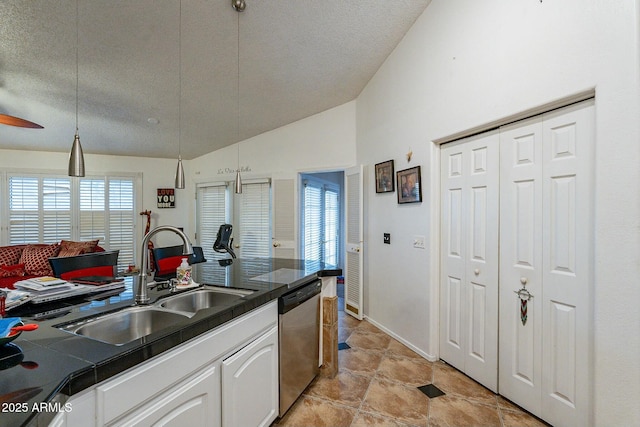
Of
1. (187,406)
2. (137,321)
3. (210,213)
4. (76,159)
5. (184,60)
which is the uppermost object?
(184,60)

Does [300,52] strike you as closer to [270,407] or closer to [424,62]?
[424,62]

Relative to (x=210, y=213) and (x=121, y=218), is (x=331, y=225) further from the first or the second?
(x=121, y=218)

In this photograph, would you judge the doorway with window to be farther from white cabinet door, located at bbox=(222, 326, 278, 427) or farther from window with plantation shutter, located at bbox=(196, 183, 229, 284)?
white cabinet door, located at bbox=(222, 326, 278, 427)

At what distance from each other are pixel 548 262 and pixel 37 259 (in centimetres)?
615

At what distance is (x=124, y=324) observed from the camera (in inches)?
53.7

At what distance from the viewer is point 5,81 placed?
121 inches

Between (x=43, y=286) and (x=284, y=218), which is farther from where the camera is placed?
(x=284, y=218)

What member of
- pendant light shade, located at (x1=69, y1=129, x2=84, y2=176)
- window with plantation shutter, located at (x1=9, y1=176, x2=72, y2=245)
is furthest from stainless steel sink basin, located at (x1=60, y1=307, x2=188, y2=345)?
window with plantation shutter, located at (x1=9, y1=176, x2=72, y2=245)

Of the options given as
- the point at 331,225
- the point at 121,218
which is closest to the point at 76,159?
the point at 121,218

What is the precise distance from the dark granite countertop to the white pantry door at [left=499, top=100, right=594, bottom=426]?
166 cm

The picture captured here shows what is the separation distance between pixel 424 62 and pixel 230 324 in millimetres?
2771

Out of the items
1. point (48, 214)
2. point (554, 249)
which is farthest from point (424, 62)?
point (48, 214)

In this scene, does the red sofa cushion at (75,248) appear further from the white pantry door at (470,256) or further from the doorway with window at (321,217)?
the white pantry door at (470,256)

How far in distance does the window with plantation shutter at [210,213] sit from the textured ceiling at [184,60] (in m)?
1.26
